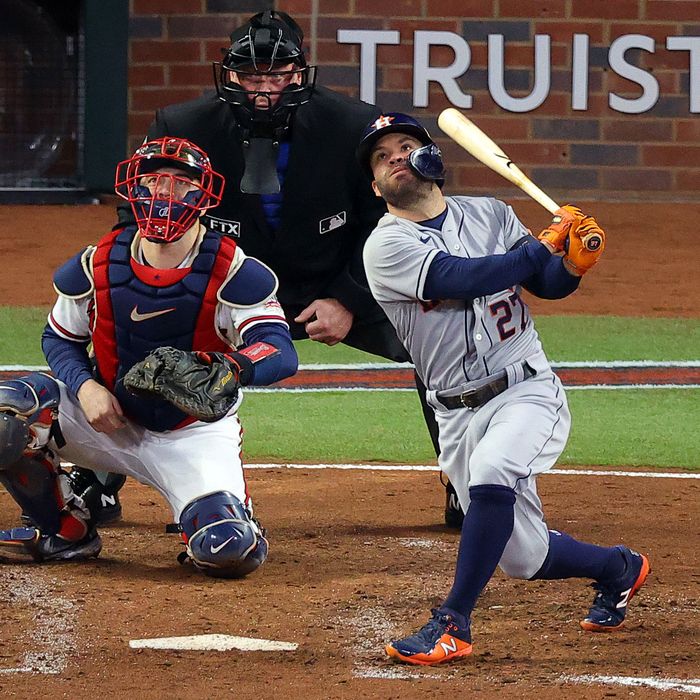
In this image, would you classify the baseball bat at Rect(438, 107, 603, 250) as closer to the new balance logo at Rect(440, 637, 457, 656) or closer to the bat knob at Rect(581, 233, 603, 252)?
the bat knob at Rect(581, 233, 603, 252)

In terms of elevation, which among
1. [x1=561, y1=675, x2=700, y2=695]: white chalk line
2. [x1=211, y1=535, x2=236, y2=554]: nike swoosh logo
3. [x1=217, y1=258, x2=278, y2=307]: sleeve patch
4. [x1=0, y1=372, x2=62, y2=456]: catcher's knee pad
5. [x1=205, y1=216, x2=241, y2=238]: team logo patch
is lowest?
[x1=561, y1=675, x2=700, y2=695]: white chalk line

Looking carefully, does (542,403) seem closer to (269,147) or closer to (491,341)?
(491,341)

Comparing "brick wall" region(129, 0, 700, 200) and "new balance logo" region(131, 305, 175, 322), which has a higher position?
"brick wall" region(129, 0, 700, 200)

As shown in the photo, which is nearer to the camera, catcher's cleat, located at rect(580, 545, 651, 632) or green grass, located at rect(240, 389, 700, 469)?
catcher's cleat, located at rect(580, 545, 651, 632)

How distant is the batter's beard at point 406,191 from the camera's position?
4.34m

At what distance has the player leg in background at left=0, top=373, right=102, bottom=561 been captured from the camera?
191 inches

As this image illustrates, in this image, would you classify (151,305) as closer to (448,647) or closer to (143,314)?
(143,314)

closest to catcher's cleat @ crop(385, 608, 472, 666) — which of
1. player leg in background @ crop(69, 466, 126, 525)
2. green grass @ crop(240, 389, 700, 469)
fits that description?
player leg in background @ crop(69, 466, 126, 525)

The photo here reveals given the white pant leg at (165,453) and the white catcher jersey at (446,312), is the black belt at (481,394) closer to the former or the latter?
the white catcher jersey at (446,312)

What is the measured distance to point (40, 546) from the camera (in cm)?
503

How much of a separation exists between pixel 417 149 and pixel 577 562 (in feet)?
4.15

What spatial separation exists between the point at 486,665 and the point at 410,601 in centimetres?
68

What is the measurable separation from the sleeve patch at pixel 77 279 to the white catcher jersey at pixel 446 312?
42.7 inches

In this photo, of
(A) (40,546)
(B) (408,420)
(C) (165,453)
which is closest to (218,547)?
(C) (165,453)
